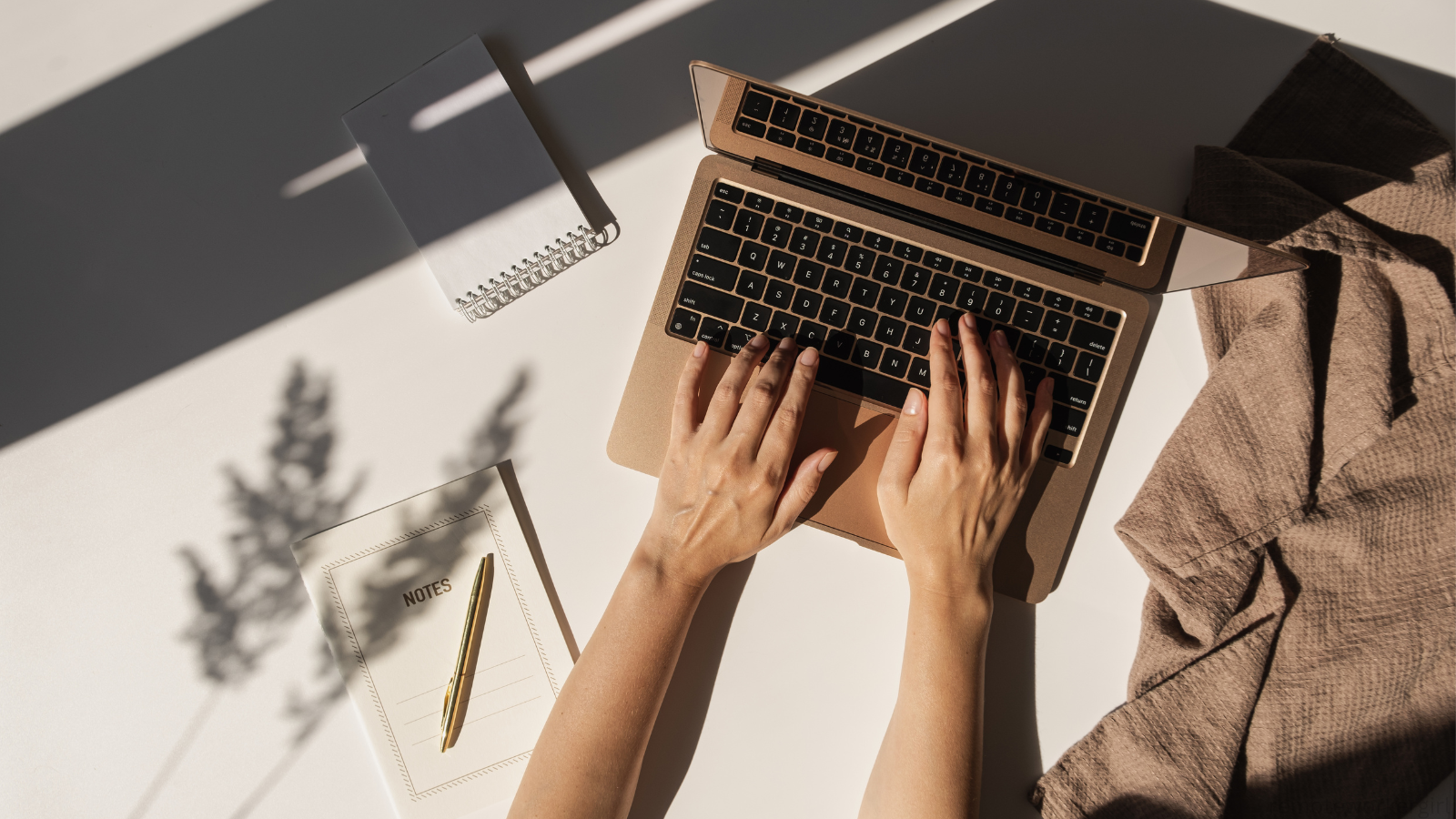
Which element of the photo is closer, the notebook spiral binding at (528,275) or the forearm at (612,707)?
the forearm at (612,707)

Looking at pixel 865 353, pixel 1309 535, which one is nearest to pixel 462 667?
pixel 865 353

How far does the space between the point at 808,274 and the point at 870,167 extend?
5.8 inches

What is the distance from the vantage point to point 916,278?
2.70ft

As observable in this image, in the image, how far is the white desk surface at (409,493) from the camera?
0.88 m

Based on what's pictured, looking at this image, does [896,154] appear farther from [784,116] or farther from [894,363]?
[894,363]

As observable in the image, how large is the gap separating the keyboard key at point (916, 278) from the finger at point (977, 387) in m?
0.06

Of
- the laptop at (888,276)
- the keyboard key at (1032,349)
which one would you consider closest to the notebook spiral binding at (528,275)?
the laptop at (888,276)

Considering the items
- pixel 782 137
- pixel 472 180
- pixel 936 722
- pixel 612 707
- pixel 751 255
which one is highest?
pixel 472 180

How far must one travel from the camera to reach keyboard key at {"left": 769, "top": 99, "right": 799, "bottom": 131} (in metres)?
0.81

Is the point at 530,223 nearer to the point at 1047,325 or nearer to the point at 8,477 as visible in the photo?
the point at 1047,325

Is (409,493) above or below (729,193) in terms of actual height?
below

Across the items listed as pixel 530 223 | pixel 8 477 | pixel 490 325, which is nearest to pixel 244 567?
pixel 8 477

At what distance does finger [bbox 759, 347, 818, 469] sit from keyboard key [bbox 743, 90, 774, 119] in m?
0.29

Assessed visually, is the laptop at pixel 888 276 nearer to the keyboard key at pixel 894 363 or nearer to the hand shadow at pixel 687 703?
the keyboard key at pixel 894 363
